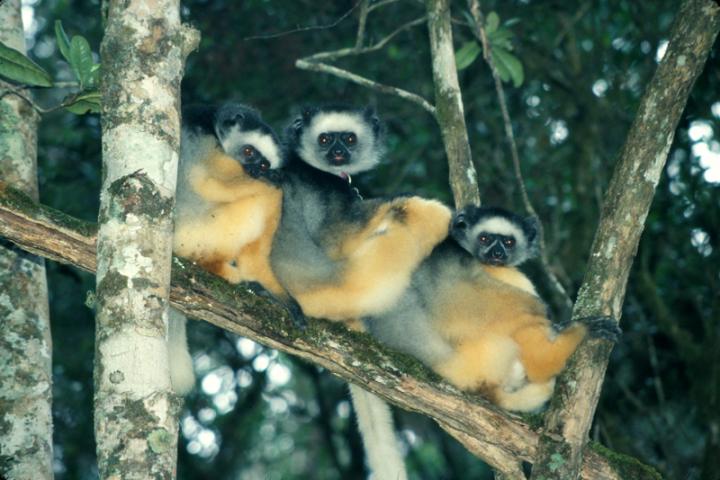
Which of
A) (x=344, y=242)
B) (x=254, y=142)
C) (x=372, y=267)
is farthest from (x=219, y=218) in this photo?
(x=372, y=267)

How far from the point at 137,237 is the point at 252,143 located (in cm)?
182

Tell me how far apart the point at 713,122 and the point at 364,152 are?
4.63 m

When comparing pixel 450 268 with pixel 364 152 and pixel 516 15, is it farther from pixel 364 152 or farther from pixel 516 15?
pixel 516 15

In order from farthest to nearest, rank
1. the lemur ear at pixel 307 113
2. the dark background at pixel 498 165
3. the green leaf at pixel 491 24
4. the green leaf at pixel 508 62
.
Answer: the dark background at pixel 498 165
the green leaf at pixel 508 62
the green leaf at pixel 491 24
the lemur ear at pixel 307 113

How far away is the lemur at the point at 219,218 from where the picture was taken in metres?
5.39

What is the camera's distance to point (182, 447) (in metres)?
11.8

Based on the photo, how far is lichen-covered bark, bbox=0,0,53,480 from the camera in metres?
5.31

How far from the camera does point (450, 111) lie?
21.8 ft

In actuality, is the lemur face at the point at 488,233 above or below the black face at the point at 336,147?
below

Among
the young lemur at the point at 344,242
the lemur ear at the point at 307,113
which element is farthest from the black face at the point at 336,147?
the young lemur at the point at 344,242

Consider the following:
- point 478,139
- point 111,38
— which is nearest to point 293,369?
point 478,139

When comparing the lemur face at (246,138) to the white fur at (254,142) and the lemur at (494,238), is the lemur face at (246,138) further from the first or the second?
the lemur at (494,238)

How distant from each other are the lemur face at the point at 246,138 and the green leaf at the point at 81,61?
2.88 feet

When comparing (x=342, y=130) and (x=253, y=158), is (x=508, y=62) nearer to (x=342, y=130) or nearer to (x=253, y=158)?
(x=342, y=130)
